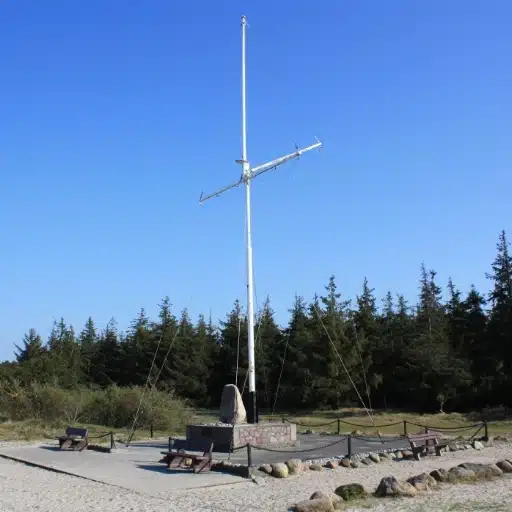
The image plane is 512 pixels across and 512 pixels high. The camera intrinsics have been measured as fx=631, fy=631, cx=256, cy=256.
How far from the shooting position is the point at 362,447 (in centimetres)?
1880

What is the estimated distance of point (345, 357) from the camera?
163 feet

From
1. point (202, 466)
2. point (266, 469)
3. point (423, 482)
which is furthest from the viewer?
point (202, 466)

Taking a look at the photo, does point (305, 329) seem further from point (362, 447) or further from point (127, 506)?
point (127, 506)

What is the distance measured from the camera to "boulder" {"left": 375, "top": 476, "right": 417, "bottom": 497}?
1155 cm

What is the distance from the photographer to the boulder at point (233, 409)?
1962 cm

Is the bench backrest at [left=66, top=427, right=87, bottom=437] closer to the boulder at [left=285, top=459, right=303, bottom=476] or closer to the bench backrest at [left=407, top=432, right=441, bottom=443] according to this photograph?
the boulder at [left=285, top=459, right=303, bottom=476]

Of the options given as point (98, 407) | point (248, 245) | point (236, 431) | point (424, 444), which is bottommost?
point (424, 444)

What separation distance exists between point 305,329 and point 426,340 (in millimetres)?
10635

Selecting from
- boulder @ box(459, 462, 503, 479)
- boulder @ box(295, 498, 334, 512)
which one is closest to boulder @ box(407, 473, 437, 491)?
boulder @ box(459, 462, 503, 479)

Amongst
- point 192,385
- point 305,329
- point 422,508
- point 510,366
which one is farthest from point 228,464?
point 192,385

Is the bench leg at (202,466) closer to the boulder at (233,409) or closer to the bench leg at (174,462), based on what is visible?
the bench leg at (174,462)

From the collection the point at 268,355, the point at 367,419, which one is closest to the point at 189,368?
the point at 268,355

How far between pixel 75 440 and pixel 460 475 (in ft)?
39.6

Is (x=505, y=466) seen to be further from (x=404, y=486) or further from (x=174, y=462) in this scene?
(x=174, y=462)
